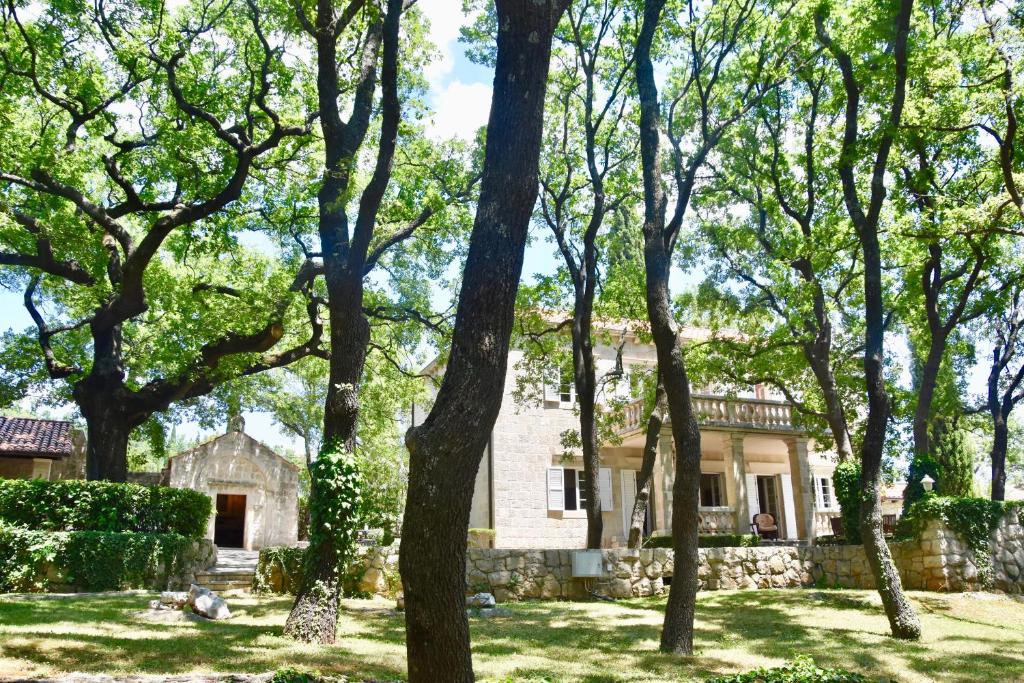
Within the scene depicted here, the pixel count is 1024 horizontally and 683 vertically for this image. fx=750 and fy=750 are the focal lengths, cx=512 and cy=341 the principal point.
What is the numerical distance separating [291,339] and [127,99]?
8.18 meters

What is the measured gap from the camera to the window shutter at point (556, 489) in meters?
22.7

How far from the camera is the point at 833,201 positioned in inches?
684

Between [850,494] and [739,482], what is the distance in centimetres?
543

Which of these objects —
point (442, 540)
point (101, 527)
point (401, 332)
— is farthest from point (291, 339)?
point (442, 540)

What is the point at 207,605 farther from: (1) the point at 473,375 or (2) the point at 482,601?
(1) the point at 473,375

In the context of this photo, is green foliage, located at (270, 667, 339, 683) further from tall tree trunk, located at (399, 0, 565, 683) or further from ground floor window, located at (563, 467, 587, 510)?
ground floor window, located at (563, 467, 587, 510)

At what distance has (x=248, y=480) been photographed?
23.5 meters

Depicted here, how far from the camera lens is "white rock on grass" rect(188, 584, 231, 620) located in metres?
9.84

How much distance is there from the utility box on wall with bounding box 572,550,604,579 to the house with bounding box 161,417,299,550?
12.6m

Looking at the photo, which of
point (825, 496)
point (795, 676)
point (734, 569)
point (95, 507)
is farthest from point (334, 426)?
point (825, 496)

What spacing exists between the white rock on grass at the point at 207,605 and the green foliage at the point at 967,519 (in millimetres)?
12115

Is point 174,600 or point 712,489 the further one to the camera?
point 712,489

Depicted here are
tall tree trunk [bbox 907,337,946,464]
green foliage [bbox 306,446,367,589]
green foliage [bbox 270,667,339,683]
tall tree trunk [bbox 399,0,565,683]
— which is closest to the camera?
tall tree trunk [bbox 399,0,565,683]

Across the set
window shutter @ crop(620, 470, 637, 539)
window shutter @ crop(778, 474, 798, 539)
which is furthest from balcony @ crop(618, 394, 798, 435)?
window shutter @ crop(778, 474, 798, 539)
